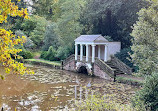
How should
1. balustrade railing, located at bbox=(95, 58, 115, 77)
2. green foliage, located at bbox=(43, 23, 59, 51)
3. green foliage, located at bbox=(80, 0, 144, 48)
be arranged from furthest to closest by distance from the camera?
green foliage, located at bbox=(43, 23, 59, 51) < green foliage, located at bbox=(80, 0, 144, 48) < balustrade railing, located at bbox=(95, 58, 115, 77)

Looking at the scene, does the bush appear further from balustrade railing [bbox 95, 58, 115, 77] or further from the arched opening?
balustrade railing [bbox 95, 58, 115, 77]

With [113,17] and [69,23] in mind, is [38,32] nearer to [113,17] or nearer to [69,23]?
[69,23]

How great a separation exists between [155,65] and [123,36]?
46.1ft

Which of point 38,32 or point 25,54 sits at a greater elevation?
point 38,32

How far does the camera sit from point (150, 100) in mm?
6602

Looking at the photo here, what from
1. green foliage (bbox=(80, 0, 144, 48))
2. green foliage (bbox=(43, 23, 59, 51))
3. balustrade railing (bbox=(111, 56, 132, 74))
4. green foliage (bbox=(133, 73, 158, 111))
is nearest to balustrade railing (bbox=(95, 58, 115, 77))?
balustrade railing (bbox=(111, 56, 132, 74))

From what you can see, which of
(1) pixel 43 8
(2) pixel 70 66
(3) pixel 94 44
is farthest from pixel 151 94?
(1) pixel 43 8

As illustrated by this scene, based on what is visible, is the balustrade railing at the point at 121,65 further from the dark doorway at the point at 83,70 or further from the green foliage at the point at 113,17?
the dark doorway at the point at 83,70

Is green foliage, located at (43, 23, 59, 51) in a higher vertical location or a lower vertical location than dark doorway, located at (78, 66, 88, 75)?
higher

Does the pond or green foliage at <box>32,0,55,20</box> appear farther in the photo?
green foliage at <box>32,0,55,20</box>

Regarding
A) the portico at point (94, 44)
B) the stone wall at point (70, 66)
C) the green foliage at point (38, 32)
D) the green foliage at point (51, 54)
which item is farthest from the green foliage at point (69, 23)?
the green foliage at point (38, 32)

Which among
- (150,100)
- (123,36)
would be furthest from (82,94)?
(123,36)

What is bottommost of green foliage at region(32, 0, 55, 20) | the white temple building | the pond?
the pond

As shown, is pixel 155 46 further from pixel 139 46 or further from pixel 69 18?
pixel 69 18
